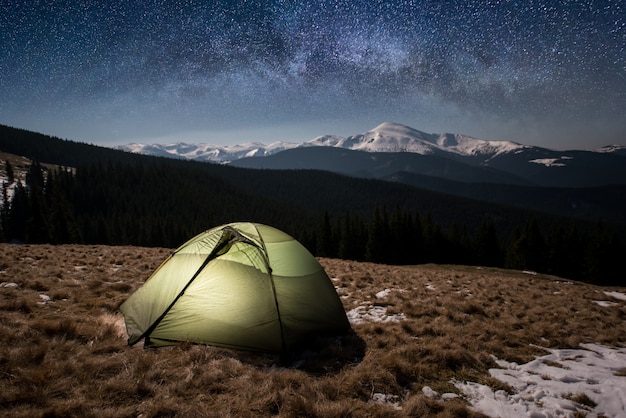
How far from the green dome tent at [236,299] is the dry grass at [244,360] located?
1.47 ft

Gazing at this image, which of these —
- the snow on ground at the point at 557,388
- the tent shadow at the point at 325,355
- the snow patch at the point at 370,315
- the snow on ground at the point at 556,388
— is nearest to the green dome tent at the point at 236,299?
the tent shadow at the point at 325,355

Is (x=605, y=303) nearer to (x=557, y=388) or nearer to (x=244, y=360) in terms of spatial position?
(x=557, y=388)

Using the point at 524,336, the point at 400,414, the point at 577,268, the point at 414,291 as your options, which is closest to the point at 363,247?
the point at 577,268

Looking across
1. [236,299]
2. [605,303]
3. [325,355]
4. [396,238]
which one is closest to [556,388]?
[325,355]

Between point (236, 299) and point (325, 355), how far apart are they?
8.37 feet

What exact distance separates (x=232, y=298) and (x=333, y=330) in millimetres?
2894

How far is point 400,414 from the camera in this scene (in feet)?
15.6

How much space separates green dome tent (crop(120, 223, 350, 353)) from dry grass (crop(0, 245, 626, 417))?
45cm

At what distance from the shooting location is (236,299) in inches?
280

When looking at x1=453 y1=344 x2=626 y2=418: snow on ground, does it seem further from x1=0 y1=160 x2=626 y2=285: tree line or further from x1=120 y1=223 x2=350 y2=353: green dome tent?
x1=0 y1=160 x2=626 y2=285: tree line

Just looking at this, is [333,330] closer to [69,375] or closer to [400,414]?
[400,414]

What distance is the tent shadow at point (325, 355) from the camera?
6239 mm

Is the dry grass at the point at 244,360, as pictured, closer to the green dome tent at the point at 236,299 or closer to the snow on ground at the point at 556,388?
the snow on ground at the point at 556,388

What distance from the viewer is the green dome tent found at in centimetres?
673
